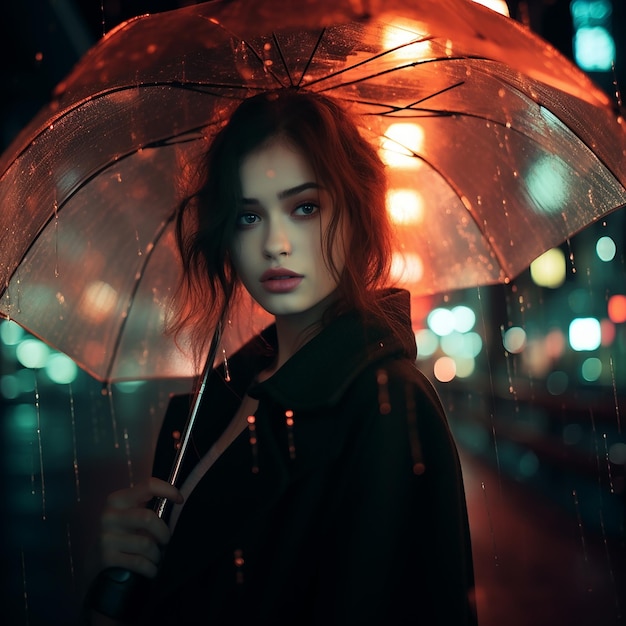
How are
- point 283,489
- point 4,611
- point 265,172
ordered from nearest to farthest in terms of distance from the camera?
point 283,489, point 265,172, point 4,611

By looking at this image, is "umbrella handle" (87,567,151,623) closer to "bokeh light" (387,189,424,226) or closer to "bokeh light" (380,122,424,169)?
"bokeh light" (387,189,424,226)

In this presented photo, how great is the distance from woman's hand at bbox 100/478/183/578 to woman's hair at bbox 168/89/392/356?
1.99 ft

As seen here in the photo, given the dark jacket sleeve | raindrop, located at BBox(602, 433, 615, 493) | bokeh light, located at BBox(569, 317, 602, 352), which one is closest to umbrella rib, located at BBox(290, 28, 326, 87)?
the dark jacket sleeve

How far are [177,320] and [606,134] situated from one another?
146 centimetres

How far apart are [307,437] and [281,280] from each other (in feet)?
1.47

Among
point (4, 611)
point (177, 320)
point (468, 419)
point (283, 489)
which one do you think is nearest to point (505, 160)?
point (177, 320)

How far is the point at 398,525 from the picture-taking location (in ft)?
5.42

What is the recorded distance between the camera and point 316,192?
207 cm

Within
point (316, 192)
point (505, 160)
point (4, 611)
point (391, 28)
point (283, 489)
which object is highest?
point (391, 28)

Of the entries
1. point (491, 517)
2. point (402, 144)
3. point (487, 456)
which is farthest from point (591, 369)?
point (402, 144)

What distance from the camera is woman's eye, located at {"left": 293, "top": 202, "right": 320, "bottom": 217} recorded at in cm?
206

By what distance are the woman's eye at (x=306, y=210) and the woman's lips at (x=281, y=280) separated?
0.16 metres

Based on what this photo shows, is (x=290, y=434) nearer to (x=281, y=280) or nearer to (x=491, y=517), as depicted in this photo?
(x=281, y=280)

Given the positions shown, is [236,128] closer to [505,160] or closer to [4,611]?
[505,160]
